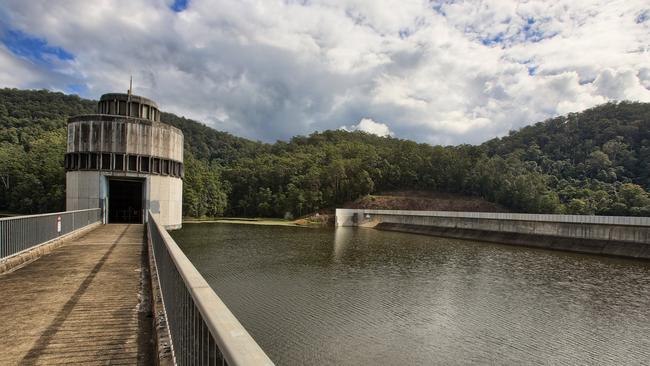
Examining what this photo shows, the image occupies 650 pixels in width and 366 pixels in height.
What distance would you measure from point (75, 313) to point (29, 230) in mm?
6671

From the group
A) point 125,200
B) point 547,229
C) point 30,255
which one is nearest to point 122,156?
point 125,200

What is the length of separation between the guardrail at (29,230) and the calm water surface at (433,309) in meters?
6.76

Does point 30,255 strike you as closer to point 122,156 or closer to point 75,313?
point 75,313

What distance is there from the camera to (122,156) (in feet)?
94.1

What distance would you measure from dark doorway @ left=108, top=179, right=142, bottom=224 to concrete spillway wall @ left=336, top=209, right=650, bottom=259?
3810 centimetres

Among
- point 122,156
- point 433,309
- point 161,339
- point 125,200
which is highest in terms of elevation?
point 122,156

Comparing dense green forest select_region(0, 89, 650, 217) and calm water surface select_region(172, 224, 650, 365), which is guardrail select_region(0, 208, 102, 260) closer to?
calm water surface select_region(172, 224, 650, 365)

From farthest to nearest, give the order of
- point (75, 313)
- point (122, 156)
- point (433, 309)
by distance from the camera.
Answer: point (122, 156)
point (433, 309)
point (75, 313)

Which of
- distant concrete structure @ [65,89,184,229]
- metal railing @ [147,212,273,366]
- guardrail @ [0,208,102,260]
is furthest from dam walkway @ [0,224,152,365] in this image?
distant concrete structure @ [65,89,184,229]

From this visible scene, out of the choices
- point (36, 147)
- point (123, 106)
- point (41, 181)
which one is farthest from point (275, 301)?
point (36, 147)

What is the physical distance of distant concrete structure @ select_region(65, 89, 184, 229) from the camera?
28000 mm

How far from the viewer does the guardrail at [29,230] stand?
9.65 m

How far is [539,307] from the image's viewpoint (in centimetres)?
1517

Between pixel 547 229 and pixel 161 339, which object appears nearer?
pixel 161 339
